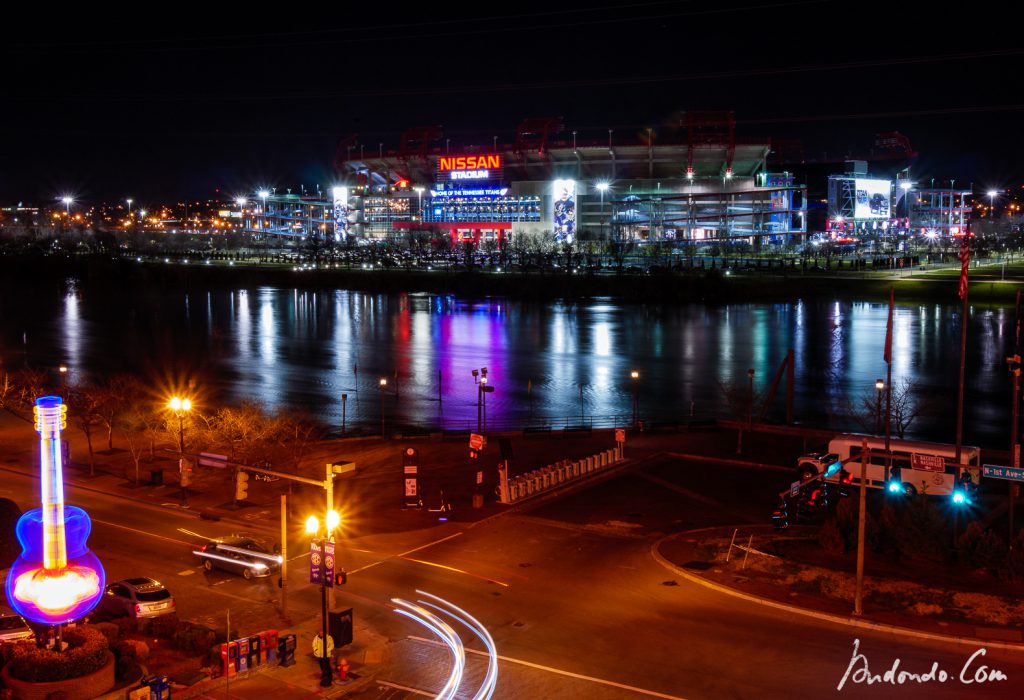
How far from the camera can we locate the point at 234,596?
14961 millimetres

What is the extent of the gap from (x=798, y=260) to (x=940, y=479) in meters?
89.4

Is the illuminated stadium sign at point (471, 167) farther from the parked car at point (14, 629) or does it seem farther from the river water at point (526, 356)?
the parked car at point (14, 629)

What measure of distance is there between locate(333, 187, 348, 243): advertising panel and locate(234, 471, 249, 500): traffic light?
124381mm

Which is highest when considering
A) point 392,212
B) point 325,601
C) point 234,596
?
point 392,212

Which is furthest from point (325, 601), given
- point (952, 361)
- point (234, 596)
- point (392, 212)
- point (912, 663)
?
point (392, 212)

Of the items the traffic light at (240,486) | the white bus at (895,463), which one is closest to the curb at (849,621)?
the white bus at (895,463)

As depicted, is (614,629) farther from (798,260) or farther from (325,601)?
(798,260)

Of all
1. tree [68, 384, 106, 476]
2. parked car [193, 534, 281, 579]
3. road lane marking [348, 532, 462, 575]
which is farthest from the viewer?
tree [68, 384, 106, 476]

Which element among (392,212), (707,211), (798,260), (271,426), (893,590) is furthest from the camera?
(392,212)

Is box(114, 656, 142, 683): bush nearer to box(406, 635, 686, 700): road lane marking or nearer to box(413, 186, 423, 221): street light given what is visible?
box(406, 635, 686, 700): road lane marking

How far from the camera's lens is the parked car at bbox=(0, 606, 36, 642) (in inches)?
474

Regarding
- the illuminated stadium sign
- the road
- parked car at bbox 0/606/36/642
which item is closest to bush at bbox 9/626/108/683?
parked car at bbox 0/606/36/642

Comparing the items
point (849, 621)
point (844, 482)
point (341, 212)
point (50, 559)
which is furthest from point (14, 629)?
point (341, 212)

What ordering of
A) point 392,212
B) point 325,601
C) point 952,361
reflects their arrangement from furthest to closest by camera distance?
point 392,212, point 952,361, point 325,601
